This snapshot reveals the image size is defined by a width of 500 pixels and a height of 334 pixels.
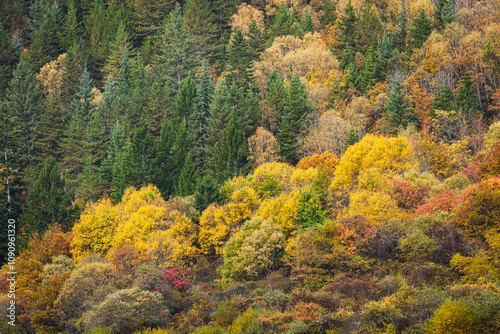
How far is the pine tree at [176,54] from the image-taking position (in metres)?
104

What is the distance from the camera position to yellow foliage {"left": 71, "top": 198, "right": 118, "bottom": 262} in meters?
64.7

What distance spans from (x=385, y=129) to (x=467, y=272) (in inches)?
1313

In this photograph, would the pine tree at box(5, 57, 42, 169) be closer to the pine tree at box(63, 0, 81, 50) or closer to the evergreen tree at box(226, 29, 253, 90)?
the pine tree at box(63, 0, 81, 50)

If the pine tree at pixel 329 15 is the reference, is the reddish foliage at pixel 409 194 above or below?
below

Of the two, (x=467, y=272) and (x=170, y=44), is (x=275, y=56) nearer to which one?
(x=170, y=44)

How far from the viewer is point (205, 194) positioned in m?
64.2

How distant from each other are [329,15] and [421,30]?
95.6 feet

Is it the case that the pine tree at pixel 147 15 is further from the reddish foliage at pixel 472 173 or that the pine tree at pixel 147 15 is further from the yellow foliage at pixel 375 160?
the reddish foliage at pixel 472 173

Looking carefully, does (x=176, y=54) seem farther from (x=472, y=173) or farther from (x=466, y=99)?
(x=472, y=173)

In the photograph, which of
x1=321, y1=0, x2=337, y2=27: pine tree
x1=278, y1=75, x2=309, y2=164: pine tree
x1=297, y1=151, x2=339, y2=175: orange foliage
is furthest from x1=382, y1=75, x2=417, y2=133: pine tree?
x1=321, y1=0, x2=337, y2=27: pine tree

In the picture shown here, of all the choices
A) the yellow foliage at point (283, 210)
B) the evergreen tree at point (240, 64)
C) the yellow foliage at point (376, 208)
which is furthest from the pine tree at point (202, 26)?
the yellow foliage at point (376, 208)

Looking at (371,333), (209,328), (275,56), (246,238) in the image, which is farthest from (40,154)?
(371,333)

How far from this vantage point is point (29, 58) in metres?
117

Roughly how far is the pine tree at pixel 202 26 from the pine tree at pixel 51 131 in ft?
100
